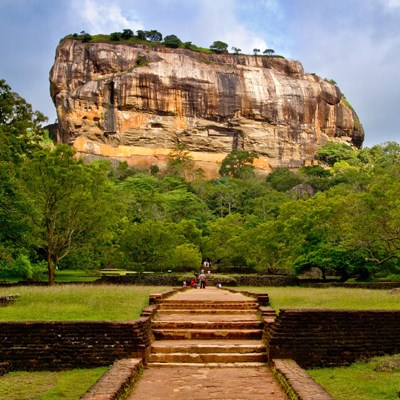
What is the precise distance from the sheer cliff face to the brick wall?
66290mm

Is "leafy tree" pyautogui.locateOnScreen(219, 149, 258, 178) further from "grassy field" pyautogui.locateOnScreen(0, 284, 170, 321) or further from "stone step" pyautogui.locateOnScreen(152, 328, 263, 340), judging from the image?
"stone step" pyautogui.locateOnScreen(152, 328, 263, 340)

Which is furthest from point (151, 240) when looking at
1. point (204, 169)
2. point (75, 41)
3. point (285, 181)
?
point (75, 41)

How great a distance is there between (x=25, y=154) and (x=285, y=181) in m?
47.0

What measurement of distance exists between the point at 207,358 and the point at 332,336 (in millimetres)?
2068

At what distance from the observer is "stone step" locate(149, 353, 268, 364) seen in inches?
340

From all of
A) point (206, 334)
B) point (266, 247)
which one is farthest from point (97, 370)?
point (266, 247)

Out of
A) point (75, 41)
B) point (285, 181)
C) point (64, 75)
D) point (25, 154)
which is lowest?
point (25, 154)

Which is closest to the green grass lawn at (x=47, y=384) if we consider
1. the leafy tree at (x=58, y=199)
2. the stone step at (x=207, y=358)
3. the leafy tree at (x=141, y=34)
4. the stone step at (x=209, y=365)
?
the stone step at (x=209, y=365)

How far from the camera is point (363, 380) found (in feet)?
23.9

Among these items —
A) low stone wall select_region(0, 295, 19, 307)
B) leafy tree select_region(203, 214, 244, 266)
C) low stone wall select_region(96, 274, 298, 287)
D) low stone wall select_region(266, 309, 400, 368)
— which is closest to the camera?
low stone wall select_region(266, 309, 400, 368)

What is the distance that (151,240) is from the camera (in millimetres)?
27297

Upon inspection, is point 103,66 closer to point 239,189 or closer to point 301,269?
point 239,189

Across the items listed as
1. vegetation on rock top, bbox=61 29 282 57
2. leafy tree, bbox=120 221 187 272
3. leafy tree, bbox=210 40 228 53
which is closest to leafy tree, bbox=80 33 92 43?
vegetation on rock top, bbox=61 29 282 57

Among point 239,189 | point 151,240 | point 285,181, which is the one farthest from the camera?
point 285,181
